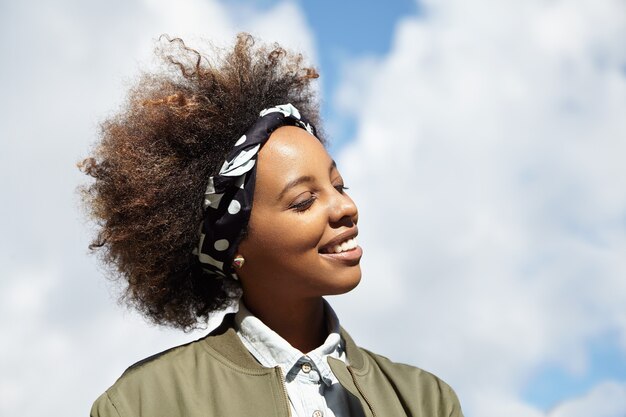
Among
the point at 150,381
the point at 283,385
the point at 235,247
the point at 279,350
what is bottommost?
the point at 150,381

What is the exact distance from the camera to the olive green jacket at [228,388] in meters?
3.40

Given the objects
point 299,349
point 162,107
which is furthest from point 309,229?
point 162,107

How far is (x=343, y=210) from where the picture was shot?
139 inches

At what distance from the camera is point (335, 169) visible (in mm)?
3754

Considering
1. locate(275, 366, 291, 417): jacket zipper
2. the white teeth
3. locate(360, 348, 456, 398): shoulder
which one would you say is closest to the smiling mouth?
the white teeth

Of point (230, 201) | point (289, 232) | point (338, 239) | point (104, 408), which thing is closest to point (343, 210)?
point (338, 239)

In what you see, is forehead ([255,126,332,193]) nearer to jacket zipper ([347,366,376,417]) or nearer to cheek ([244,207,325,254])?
cheek ([244,207,325,254])

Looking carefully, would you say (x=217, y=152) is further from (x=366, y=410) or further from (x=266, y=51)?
(x=366, y=410)

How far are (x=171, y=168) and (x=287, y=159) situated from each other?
0.48 m

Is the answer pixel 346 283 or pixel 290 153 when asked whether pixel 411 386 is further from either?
pixel 290 153

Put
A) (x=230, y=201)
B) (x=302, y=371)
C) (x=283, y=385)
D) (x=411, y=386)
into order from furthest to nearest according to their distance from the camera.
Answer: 1. (x=411, y=386)
2. (x=230, y=201)
3. (x=302, y=371)
4. (x=283, y=385)

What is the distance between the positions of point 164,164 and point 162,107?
9.1 inches

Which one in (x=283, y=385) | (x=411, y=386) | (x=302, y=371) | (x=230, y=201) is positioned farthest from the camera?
(x=411, y=386)

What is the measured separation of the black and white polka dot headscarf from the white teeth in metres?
0.34
